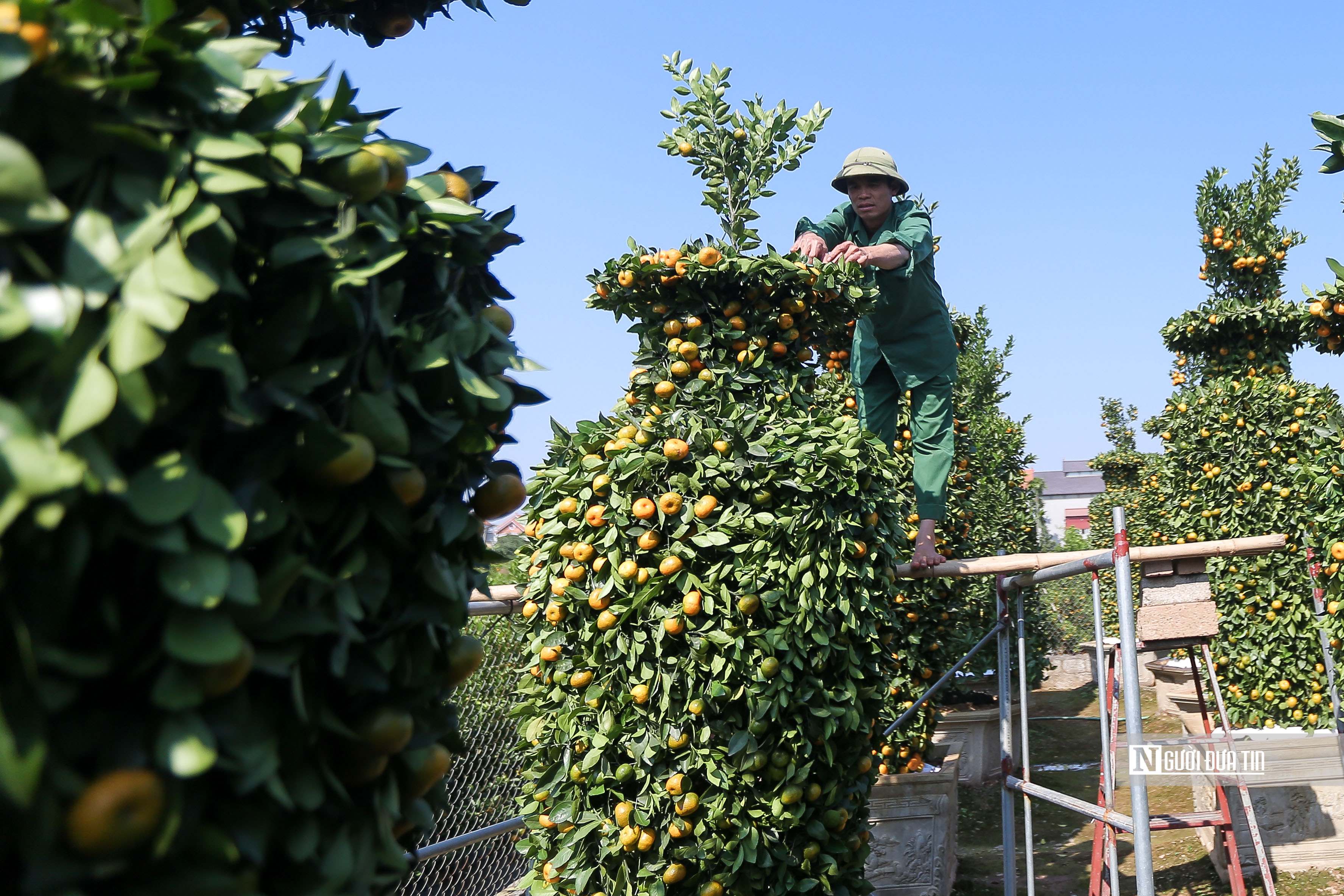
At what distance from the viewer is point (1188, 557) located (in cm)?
421

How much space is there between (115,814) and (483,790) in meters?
3.91

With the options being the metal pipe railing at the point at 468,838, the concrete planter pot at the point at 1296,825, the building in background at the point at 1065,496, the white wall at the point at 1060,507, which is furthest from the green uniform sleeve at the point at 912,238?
the white wall at the point at 1060,507

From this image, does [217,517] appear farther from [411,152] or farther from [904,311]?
[904,311]

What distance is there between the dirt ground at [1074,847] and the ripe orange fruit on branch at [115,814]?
5.58m

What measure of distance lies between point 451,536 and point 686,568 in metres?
1.73

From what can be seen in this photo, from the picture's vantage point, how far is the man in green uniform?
14.1 feet

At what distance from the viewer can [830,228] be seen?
14.4ft

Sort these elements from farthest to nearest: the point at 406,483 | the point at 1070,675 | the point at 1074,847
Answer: the point at 1070,675 → the point at 1074,847 → the point at 406,483

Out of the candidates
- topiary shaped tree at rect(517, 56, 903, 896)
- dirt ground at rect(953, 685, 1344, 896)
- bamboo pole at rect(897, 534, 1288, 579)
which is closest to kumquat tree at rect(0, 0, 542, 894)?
topiary shaped tree at rect(517, 56, 903, 896)

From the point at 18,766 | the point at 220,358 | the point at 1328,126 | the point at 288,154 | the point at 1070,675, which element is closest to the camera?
the point at 18,766

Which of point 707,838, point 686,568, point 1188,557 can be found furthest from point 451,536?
point 1188,557

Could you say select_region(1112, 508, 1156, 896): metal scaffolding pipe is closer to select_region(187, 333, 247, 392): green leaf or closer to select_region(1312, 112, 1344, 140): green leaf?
select_region(1312, 112, 1344, 140): green leaf

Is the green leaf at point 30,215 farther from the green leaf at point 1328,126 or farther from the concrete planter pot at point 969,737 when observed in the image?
the concrete planter pot at point 969,737

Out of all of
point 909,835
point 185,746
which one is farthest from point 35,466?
point 909,835
